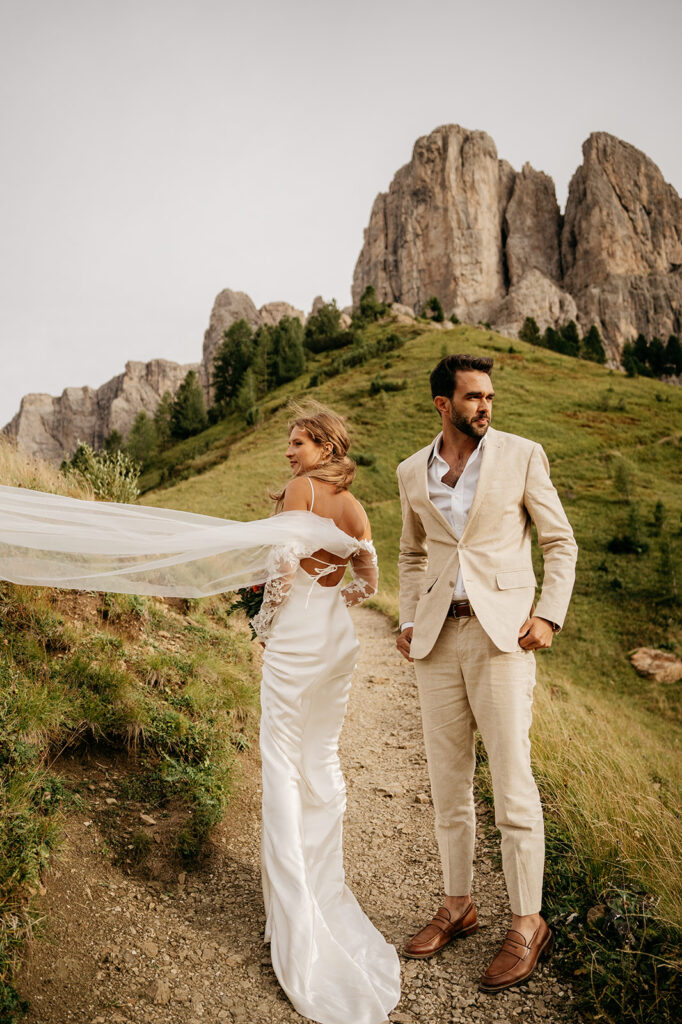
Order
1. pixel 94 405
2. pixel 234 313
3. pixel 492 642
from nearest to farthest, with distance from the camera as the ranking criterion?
pixel 492 642 → pixel 234 313 → pixel 94 405

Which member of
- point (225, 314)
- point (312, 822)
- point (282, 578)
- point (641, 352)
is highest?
point (225, 314)

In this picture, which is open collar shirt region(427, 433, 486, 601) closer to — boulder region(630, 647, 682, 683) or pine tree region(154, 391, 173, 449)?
boulder region(630, 647, 682, 683)

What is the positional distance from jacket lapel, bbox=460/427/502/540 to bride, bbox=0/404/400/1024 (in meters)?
0.65

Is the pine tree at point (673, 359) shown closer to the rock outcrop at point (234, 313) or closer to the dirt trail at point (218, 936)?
the rock outcrop at point (234, 313)

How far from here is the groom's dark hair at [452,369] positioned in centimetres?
305

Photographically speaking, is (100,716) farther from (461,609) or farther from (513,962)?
(513,962)

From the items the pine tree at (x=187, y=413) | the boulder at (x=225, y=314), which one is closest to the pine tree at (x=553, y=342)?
the pine tree at (x=187, y=413)

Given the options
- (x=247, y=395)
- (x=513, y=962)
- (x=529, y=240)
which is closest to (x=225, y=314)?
(x=529, y=240)

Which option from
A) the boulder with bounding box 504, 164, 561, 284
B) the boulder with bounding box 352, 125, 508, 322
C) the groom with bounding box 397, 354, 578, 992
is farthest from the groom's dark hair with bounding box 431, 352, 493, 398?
the boulder with bounding box 504, 164, 561, 284

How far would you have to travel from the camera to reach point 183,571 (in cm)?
349

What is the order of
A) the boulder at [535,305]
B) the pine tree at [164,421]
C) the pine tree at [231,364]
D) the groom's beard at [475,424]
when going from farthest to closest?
the boulder at [535,305] < the pine tree at [231,364] < the pine tree at [164,421] < the groom's beard at [475,424]

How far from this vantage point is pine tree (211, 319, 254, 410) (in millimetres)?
64375

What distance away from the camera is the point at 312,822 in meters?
3.19

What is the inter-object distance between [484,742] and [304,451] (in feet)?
5.79
